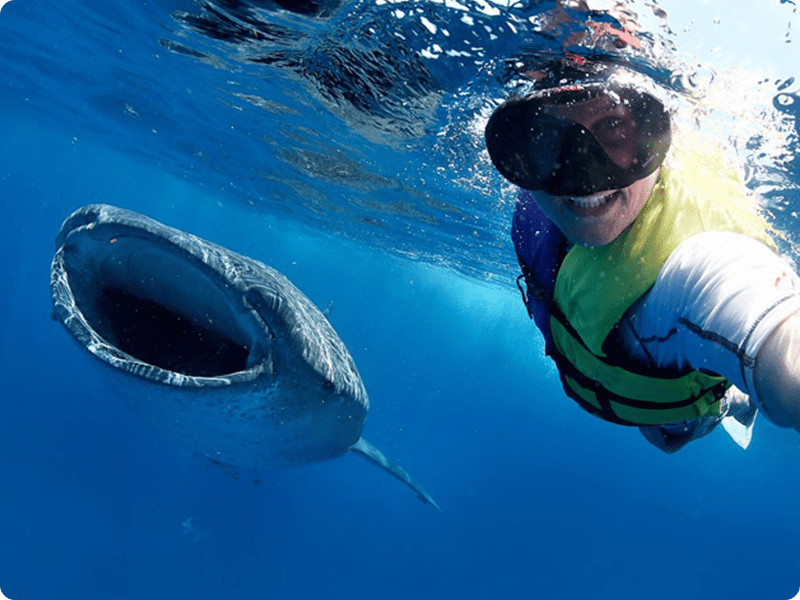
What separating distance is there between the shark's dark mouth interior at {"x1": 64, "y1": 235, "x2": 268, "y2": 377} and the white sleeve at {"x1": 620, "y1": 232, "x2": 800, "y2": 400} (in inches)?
84.6

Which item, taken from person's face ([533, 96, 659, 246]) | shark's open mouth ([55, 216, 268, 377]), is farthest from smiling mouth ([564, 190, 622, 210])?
shark's open mouth ([55, 216, 268, 377])

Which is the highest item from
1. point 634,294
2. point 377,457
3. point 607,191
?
point 607,191

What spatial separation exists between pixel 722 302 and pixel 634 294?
691 mm

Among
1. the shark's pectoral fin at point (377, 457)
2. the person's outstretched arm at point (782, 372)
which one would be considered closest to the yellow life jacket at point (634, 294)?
the person's outstretched arm at point (782, 372)

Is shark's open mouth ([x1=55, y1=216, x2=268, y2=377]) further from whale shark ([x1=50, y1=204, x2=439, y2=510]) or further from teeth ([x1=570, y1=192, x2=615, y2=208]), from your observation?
teeth ([x1=570, y1=192, x2=615, y2=208])

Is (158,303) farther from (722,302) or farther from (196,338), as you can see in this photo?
(722,302)

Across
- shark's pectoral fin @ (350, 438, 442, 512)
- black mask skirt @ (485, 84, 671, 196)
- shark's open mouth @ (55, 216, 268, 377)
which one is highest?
black mask skirt @ (485, 84, 671, 196)

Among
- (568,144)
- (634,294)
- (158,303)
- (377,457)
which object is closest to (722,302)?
(634,294)

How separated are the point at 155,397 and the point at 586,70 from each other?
563 cm

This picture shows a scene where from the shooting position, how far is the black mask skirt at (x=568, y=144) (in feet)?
7.91

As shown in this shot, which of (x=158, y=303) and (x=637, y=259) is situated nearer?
(x=637, y=259)

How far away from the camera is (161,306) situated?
426cm

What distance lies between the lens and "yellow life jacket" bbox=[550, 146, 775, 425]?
2354mm

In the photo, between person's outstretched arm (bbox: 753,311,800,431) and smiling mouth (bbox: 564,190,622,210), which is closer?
person's outstretched arm (bbox: 753,311,800,431)
